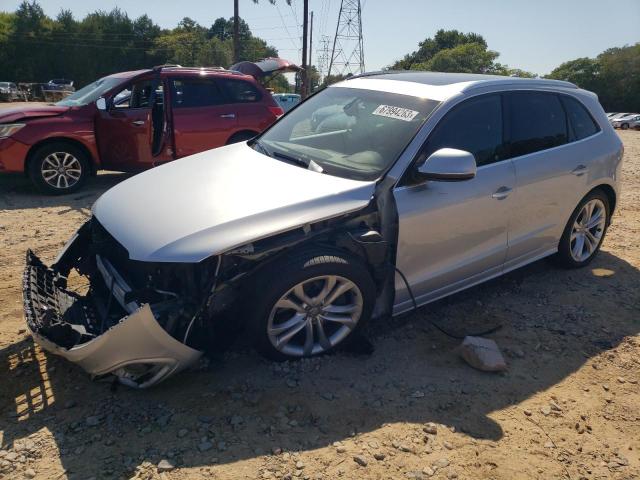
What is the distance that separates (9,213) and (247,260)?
468 centimetres

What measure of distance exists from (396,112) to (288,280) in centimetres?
150

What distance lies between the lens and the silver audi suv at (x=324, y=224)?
2.59 m

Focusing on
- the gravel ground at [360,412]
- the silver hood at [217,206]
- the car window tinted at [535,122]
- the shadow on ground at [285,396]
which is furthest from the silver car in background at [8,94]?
the car window tinted at [535,122]

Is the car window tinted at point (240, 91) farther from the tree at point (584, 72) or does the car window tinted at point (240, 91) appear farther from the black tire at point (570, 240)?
the tree at point (584, 72)

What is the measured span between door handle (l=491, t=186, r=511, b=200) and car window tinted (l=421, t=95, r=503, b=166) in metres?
0.21

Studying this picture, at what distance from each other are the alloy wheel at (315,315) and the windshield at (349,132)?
726 millimetres

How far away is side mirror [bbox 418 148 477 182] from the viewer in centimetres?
293

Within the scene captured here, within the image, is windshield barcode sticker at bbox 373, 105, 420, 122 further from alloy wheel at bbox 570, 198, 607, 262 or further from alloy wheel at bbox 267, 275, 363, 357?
alloy wheel at bbox 570, 198, 607, 262

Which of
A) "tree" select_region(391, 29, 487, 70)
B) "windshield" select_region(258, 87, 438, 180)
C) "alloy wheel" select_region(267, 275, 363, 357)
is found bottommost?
"alloy wheel" select_region(267, 275, 363, 357)

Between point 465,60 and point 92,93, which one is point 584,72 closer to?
point 465,60

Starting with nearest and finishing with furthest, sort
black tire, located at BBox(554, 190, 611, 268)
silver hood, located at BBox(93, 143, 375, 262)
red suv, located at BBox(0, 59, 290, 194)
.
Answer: silver hood, located at BBox(93, 143, 375, 262) → black tire, located at BBox(554, 190, 611, 268) → red suv, located at BBox(0, 59, 290, 194)

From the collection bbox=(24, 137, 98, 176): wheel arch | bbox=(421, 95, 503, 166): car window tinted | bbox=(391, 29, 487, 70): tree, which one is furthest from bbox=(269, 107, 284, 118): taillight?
bbox=(391, 29, 487, 70): tree

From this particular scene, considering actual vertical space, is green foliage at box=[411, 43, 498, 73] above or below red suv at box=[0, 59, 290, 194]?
above

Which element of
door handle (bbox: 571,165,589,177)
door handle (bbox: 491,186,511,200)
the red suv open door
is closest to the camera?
door handle (bbox: 491,186,511,200)
